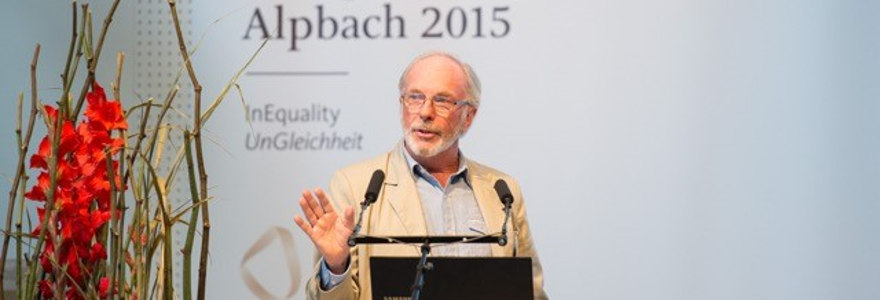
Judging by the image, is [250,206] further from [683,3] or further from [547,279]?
[683,3]

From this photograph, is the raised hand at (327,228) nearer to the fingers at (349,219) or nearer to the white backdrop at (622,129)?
the fingers at (349,219)

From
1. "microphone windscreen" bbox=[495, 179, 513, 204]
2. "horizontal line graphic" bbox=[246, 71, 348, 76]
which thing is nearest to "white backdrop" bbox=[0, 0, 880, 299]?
"horizontal line graphic" bbox=[246, 71, 348, 76]

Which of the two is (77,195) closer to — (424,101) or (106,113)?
(106,113)

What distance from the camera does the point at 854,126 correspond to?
4.16m

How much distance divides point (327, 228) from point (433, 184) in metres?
0.58

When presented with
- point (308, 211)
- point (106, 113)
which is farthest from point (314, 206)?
point (106, 113)

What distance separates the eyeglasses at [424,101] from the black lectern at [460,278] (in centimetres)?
86

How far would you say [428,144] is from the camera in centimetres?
331

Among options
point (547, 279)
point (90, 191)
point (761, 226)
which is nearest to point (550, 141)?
point (547, 279)

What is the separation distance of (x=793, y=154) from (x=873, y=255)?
0.38m

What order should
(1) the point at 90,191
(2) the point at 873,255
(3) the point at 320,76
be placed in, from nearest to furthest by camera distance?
(1) the point at 90,191 → (2) the point at 873,255 → (3) the point at 320,76

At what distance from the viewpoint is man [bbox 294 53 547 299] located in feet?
10.4

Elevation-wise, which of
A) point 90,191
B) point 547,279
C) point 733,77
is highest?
point 733,77

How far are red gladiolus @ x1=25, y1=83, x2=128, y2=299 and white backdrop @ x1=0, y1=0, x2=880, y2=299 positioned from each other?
2925 millimetres
